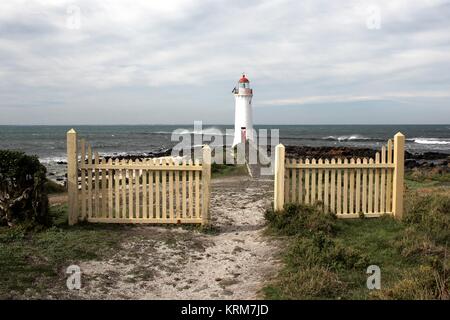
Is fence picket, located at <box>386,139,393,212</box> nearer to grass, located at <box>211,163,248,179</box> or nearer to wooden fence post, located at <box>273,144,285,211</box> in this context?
wooden fence post, located at <box>273,144,285,211</box>

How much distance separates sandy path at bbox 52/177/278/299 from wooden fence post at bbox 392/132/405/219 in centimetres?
285

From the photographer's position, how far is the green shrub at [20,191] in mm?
7879

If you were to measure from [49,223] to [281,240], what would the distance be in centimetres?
436

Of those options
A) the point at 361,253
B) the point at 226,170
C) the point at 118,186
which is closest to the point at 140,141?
the point at 226,170

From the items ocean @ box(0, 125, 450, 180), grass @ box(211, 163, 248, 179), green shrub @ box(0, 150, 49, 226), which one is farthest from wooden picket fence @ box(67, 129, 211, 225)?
ocean @ box(0, 125, 450, 180)

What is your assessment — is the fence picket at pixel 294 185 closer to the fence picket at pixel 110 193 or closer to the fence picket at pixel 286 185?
the fence picket at pixel 286 185

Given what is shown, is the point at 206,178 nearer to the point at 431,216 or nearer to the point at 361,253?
the point at 361,253

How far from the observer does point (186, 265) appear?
22.0 ft

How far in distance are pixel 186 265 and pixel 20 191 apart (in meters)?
3.58

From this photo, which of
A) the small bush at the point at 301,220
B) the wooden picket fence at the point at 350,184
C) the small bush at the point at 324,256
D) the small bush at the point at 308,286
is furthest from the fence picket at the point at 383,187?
the small bush at the point at 308,286

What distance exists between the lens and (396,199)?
29.9 feet

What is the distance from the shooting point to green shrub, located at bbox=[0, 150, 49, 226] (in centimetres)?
788
